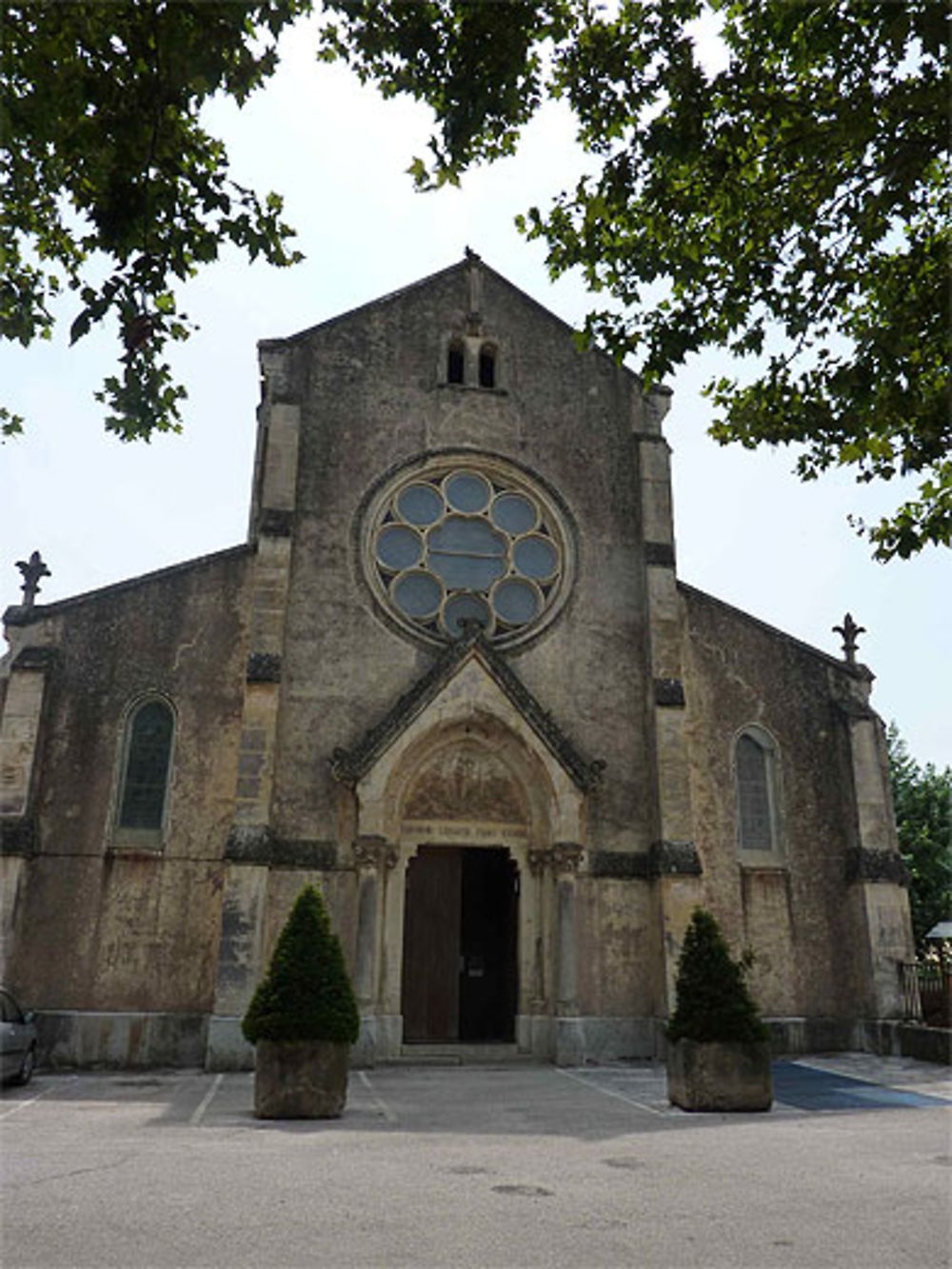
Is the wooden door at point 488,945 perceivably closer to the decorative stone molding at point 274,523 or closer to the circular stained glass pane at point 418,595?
the circular stained glass pane at point 418,595

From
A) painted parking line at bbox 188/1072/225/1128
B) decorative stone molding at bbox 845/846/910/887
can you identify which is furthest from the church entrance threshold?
decorative stone molding at bbox 845/846/910/887

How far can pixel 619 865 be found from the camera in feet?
58.7

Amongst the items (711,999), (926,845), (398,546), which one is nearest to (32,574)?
(398,546)

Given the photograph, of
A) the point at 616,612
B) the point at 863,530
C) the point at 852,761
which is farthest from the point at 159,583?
the point at 852,761

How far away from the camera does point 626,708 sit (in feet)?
62.6

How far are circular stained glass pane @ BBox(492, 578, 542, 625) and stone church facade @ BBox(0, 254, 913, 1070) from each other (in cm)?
5

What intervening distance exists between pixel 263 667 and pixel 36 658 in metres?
3.89

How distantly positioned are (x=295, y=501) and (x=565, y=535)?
548 cm

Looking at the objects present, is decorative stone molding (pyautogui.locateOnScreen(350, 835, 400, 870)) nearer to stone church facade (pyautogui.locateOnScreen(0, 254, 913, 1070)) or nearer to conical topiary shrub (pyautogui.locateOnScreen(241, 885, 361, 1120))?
stone church facade (pyautogui.locateOnScreen(0, 254, 913, 1070))

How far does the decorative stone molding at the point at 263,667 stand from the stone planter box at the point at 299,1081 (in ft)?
24.1

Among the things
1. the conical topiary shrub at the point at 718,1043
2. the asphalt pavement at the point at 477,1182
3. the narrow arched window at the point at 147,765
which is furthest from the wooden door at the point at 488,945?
the conical topiary shrub at the point at 718,1043

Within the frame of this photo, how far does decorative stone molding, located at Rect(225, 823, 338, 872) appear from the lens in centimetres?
1602

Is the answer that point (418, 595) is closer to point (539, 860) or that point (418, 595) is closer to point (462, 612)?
point (462, 612)

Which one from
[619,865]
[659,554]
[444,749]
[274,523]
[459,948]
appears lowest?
[459,948]
